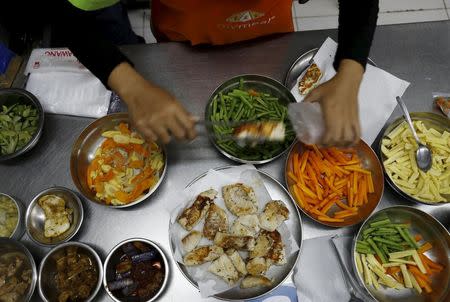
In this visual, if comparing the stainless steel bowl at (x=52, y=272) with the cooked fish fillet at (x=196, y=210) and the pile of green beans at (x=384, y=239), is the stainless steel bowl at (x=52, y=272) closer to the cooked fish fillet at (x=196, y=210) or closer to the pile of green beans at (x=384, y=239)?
the cooked fish fillet at (x=196, y=210)

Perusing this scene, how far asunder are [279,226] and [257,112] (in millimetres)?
617

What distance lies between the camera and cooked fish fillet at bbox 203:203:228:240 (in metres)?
1.75

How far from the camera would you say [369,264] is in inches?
67.7

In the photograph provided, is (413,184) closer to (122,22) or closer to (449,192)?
(449,192)

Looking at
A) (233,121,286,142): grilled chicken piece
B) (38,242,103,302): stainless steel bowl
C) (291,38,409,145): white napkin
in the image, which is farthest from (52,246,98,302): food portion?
(291,38,409,145): white napkin

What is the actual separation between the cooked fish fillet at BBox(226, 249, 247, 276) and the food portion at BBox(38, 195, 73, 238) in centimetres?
A: 81

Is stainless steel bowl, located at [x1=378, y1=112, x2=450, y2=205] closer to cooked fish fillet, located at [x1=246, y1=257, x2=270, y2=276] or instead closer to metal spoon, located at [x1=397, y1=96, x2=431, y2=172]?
metal spoon, located at [x1=397, y1=96, x2=431, y2=172]

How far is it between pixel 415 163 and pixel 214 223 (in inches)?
42.9

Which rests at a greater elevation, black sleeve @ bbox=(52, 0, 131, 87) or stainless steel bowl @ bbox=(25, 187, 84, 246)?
black sleeve @ bbox=(52, 0, 131, 87)

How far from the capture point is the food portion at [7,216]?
1.80 metres

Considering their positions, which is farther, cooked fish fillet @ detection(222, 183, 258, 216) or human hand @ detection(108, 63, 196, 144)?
cooked fish fillet @ detection(222, 183, 258, 216)

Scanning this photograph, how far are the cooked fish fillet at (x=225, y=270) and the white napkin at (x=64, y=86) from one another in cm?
103

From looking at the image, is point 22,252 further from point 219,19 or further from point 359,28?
point 359,28

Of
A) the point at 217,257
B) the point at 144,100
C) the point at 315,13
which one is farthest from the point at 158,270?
the point at 315,13
